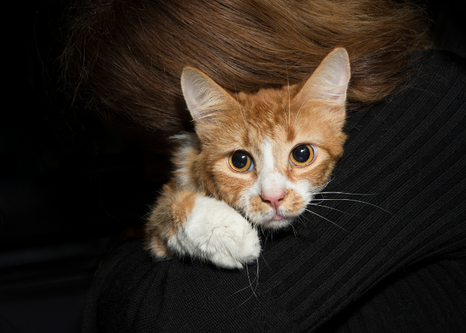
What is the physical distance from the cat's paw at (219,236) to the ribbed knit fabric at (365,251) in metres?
0.05

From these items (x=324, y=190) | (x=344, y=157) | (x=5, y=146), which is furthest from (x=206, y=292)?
(x=5, y=146)

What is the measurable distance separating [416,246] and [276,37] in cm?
76

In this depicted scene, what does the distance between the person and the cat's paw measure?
0.18ft

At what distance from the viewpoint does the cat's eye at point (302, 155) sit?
3.58 ft

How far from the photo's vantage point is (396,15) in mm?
1166

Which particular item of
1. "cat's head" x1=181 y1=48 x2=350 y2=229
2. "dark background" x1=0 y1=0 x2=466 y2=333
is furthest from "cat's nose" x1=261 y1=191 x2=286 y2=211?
"dark background" x1=0 y1=0 x2=466 y2=333

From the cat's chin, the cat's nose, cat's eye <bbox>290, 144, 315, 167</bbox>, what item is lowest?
the cat's chin

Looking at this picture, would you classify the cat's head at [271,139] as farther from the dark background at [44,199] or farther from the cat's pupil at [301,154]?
the dark background at [44,199]

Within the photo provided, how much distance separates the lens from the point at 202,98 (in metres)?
1.11

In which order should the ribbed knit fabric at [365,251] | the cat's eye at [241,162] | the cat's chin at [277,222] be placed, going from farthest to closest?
the cat's eye at [241,162] < the cat's chin at [277,222] < the ribbed knit fabric at [365,251]

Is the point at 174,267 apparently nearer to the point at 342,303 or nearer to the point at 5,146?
the point at 342,303

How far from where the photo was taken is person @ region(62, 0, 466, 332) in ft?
2.99

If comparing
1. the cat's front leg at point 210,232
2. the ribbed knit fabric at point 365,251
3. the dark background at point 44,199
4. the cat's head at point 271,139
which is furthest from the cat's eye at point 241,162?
the dark background at point 44,199

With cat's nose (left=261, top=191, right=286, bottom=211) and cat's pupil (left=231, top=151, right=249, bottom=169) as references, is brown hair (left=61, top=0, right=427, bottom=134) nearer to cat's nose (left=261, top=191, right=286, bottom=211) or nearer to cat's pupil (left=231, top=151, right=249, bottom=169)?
cat's pupil (left=231, top=151, right=249, bottom=169)
